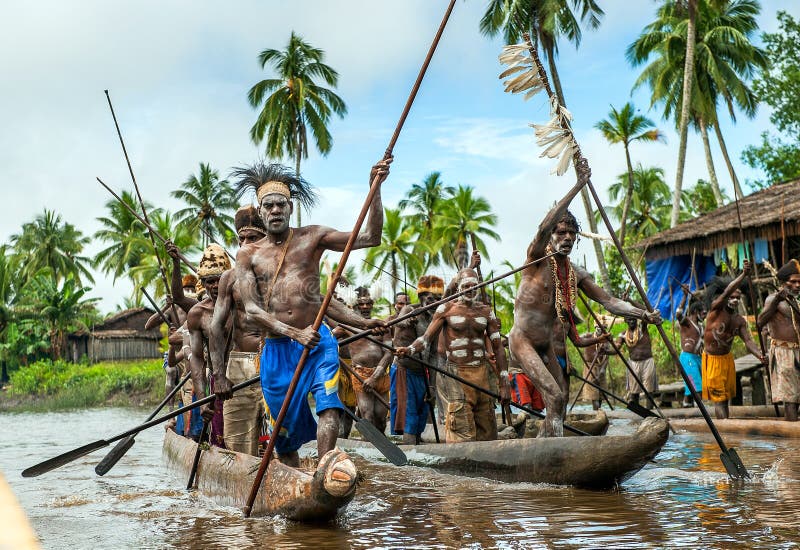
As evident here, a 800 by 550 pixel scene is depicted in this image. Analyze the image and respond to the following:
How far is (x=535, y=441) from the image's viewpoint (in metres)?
6.45

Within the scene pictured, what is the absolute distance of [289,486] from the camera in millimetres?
4910

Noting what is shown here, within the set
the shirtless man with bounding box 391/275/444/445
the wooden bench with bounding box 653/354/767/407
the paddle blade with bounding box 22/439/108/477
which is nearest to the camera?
the paddle blade with bounding box 22/439/108/477

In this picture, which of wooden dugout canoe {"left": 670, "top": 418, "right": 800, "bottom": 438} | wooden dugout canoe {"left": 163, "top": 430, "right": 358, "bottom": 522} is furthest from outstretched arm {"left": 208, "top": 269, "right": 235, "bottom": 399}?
wooden dugout canoe {"left": 670, "top": 418, "right": 800, "bottom": 438}

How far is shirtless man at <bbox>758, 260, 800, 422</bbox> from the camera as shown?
10.0 meters

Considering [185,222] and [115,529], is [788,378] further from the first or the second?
[185,222]

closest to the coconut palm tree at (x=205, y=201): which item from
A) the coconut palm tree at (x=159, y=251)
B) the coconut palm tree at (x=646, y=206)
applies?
the coconut palm tree at (x=159, y=251)

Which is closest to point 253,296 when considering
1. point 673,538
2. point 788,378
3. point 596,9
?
point 673,538

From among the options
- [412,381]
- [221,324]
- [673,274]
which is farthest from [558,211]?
[673,274]

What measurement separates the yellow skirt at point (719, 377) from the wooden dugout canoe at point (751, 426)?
1.28 feet

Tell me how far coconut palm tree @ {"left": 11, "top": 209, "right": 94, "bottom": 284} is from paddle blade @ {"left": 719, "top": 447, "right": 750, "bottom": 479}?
45555 millimetres

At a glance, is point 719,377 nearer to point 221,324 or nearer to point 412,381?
point 412,381

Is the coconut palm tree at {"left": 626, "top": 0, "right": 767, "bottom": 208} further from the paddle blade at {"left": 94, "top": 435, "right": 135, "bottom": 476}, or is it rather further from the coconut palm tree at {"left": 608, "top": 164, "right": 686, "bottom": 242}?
the paddle blade at {"left": 94, "top": 435, "right": 135, "bottom": 476}

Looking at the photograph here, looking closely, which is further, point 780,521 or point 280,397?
point 280,397

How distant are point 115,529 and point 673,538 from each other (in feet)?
10.7
